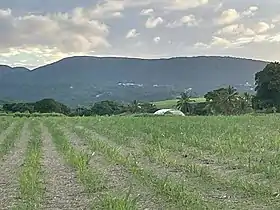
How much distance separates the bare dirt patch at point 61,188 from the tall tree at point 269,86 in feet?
189

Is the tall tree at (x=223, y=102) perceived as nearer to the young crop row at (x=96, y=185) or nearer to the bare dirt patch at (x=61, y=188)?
the young crop row at (x=96, y=185)

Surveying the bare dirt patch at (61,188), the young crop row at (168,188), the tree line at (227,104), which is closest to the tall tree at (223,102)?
the tree line at (227,104)

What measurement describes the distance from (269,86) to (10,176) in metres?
60.6

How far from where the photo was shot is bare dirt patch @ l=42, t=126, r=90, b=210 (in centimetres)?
771

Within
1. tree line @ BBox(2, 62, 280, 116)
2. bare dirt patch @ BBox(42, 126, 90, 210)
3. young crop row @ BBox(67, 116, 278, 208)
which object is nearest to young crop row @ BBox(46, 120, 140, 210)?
bare dirt patch @ BBox(42, 126, 90, 210)

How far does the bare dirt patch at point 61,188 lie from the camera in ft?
25.3

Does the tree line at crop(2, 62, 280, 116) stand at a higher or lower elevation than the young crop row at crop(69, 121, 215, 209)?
lower

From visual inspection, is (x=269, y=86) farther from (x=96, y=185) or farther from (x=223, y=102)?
(x=96, y=185)

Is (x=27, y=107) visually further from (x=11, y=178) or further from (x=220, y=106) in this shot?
(x=11, y=178)

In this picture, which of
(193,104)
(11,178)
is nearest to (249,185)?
(11,178)

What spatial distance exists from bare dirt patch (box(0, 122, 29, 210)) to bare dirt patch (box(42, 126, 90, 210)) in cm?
56

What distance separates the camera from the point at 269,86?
67812mm

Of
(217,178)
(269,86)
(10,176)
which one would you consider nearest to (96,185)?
(217,178)

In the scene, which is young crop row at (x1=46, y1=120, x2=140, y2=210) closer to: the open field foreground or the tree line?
the open field foreground
